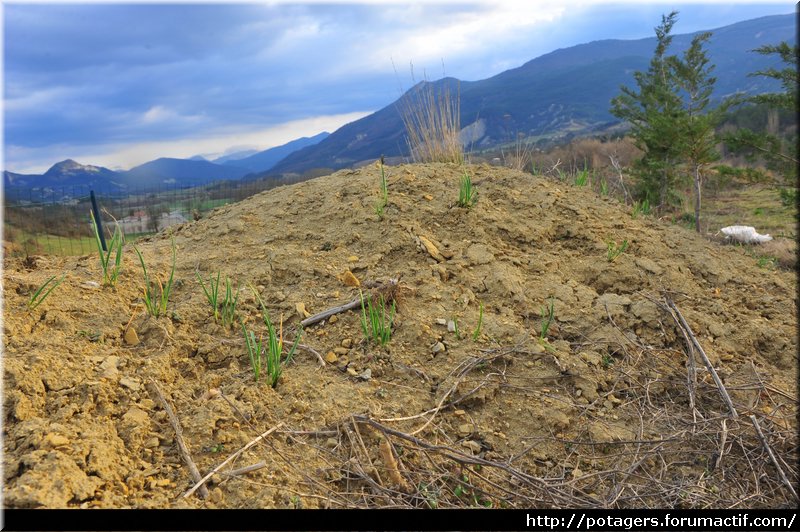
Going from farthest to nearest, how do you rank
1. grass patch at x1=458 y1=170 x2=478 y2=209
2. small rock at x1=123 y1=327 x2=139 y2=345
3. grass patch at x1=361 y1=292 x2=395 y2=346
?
grass patch at x1=458 y1=170 x2=478 y2=209 → grass patch at x1=361 y1=292 x2=395 y2=346 → small rock at x1=123 y1=327 x2=139 y2=345

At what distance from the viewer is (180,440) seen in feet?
5.49

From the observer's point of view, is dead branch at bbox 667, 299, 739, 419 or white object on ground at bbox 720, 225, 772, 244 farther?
white object on ground at bbox 720, 225, 772, 244

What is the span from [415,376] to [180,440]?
100 centimetres

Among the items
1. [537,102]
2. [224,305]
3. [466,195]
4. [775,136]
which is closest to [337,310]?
[224,305]

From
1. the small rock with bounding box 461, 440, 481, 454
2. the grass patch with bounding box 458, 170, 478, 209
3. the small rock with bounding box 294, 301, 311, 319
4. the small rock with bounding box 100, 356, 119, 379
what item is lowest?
the small rock with bounding box 461, 440, 481, 454

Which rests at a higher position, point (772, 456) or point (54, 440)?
point (54, 440)

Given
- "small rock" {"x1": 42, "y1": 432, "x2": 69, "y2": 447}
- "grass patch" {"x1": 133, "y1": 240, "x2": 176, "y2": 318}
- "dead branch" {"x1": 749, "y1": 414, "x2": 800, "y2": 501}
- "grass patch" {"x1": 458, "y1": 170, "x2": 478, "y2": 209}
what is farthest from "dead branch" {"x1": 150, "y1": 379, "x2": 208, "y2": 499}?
"grass patch" {"x1": 458, "y1": 170, "x2": 478, "y2": 209}

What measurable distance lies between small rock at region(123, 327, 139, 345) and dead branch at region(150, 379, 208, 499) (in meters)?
0.36

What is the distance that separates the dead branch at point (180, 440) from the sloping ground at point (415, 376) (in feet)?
0.09

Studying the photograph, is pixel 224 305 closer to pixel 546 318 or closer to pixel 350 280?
pixel 350 280

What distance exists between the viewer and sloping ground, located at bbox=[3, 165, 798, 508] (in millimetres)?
1656

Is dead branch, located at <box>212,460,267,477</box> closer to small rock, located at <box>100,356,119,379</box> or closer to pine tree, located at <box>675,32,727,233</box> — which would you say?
small rock, located at <box>100,356,119,379</box>

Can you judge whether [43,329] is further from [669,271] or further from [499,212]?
[669,271]

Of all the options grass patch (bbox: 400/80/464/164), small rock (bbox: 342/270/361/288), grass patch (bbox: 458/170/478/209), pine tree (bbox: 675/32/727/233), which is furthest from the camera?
pine tree (bbox: 675/32/727/233)
